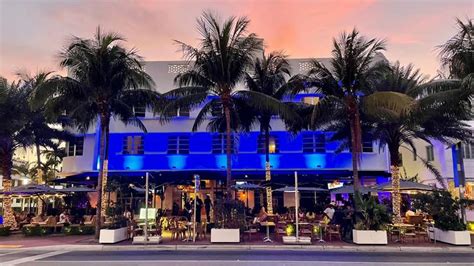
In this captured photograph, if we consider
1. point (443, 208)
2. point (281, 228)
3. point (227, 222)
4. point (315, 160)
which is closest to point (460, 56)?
point (443, 208)

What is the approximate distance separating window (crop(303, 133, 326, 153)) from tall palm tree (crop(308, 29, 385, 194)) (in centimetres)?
1000

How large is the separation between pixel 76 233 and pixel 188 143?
11432 mm

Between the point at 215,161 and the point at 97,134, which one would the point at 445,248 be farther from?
the point at 97,134

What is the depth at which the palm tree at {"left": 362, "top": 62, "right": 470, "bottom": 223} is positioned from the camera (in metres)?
17.5

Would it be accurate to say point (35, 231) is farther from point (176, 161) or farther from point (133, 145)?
point (176, 161)

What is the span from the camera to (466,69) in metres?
17.0

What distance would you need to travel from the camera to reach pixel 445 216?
16922 mm

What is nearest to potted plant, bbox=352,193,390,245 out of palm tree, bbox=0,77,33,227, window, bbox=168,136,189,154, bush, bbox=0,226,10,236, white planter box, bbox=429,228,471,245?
white planter box, bbox=429,228,471,245

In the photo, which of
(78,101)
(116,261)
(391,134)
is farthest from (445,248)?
(78,101)

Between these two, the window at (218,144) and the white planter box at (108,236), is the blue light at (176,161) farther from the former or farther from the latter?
→ the white planter box at (108,236)

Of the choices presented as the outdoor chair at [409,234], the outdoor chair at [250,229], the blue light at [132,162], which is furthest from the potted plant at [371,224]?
the blue light at [132,162]

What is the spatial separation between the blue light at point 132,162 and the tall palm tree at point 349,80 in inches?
613

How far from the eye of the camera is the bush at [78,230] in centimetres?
2130

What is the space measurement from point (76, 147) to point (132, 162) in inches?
217
